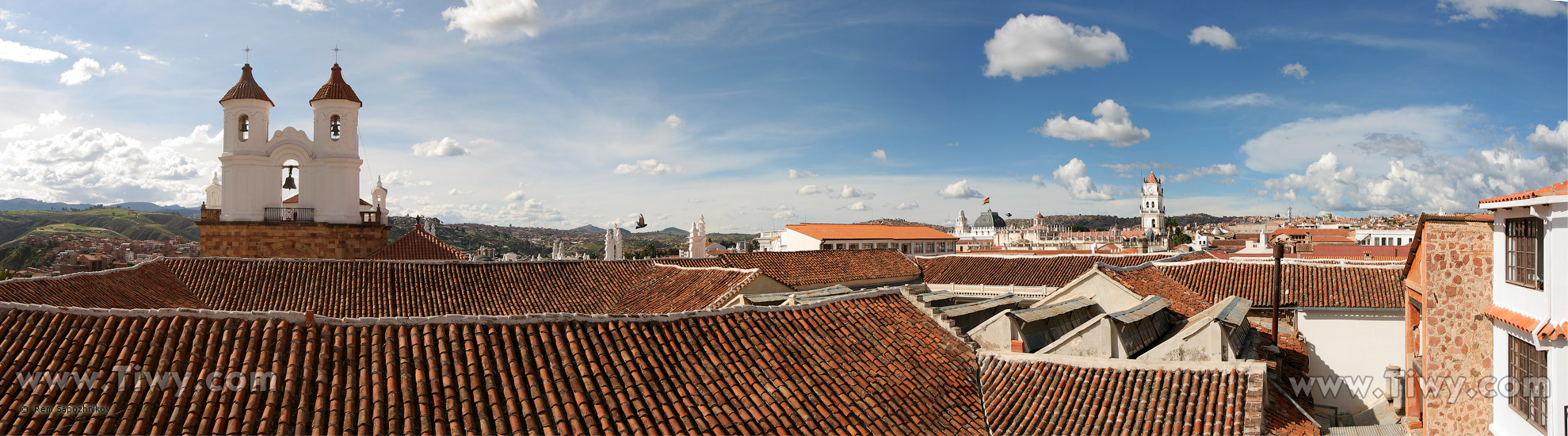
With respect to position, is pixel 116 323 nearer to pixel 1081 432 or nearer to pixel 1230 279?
pixel 1081 432

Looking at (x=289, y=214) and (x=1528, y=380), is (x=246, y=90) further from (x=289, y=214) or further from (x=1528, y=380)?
(x=1528, y=380)

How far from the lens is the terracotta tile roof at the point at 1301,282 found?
18688 mm

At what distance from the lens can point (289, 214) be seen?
21.9 metres

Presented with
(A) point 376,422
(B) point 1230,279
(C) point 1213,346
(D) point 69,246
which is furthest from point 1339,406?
(D) point 69,246

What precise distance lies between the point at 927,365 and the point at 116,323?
811 cm

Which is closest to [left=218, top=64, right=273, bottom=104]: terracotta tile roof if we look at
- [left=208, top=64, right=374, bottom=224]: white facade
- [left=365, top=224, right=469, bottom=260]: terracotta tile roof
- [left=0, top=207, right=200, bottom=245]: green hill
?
[left=208, top=64, right=374, bottom=224]: white facade

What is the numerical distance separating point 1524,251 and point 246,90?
26364 mm

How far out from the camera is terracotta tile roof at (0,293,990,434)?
565cm

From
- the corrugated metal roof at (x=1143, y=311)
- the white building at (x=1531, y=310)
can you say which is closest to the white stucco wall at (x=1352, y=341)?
the corrugated metal roof at (x=1143, y=311)

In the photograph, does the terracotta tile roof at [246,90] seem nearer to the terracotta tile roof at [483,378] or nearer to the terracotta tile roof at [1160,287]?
the terracotta tile roof at [483,378]

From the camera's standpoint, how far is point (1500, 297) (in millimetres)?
7363

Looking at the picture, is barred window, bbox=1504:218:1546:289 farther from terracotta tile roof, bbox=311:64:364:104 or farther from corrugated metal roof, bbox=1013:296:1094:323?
terracotta tile roof, bbox=311:64:364:104

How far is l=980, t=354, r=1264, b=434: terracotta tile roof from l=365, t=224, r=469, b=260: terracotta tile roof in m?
18.3

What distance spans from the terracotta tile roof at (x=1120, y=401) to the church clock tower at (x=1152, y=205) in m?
127
